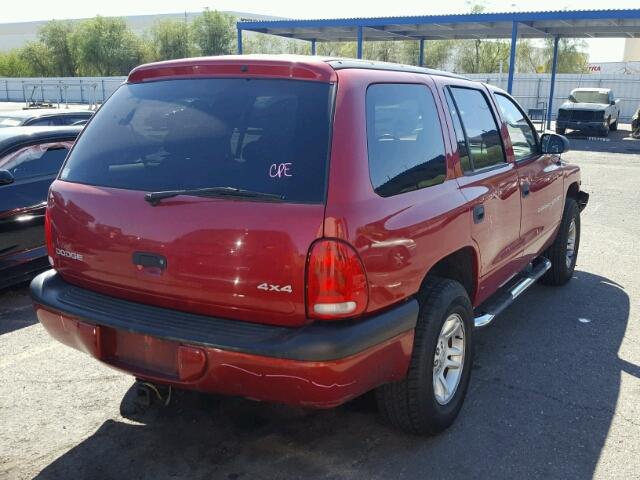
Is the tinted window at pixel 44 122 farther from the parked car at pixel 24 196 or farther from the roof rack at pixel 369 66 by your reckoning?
the roof rack at pixel 369 66

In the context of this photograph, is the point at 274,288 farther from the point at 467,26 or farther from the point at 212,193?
the point at 467,26

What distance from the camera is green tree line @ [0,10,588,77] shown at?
194ft

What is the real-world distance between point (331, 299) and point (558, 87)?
3593 centimetres

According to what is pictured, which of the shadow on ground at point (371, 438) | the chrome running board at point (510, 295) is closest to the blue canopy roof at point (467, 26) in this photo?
the chrome running board at point (510, 295)

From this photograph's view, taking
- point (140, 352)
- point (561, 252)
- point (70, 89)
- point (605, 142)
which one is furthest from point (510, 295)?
point (70, 89)

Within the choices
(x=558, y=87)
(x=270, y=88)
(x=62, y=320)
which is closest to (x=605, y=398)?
(x=270, y=88)

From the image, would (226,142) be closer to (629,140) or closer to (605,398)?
(605,398)

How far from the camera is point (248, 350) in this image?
8.13 ft

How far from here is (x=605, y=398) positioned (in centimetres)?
369

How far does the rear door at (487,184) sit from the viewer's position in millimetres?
3559

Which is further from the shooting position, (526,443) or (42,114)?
(42,114)

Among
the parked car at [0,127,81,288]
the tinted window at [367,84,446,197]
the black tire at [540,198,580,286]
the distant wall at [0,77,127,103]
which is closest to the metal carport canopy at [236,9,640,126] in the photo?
the distant wall at [0,77,127,103]

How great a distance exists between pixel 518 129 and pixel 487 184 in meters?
1.25

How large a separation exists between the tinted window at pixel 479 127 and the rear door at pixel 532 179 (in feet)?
0.81
